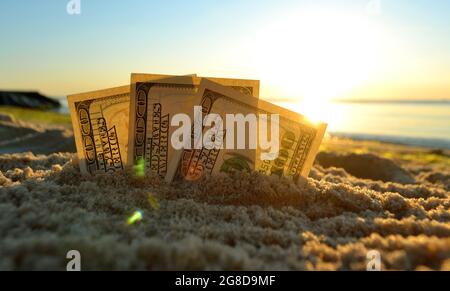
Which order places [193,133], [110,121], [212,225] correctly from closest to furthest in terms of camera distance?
[212,225]
[193,133]
[110,121]

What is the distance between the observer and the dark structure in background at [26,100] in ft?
128

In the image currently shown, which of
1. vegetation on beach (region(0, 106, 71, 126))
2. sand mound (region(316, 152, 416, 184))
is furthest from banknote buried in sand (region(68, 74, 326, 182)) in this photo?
vegetation on beach (region(0, 106, 71, 126))

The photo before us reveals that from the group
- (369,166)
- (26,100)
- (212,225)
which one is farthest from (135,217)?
(26,100)

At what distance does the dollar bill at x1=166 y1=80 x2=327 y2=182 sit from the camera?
3.11m

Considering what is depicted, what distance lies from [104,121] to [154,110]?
0.51 m

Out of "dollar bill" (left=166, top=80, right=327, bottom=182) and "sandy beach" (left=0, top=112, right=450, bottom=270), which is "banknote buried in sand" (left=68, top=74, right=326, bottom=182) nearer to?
"dollar bill" (left=166, top=80, right=327, bottom=182)

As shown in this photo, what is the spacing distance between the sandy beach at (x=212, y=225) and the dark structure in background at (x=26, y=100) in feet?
134

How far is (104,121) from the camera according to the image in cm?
350

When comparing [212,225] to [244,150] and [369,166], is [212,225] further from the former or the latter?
[369,166]

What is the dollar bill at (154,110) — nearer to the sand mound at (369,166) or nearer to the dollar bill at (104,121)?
the dollar bill at (104,121)

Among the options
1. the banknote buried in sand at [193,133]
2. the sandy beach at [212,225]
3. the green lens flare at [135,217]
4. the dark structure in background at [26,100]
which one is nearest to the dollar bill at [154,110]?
the banknote buried in sand at [193,133]

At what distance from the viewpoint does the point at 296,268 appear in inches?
65.4

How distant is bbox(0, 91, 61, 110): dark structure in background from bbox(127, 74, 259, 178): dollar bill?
40.5 meters

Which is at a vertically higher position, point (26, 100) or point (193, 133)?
point (26, 100)
